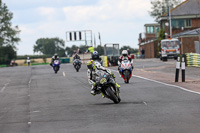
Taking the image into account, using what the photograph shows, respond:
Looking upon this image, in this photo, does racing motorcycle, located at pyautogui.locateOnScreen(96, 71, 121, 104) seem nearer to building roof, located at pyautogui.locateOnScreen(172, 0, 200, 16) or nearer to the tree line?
building roof, located at pyautogui.locateOnScreen(172, 0, 200, 16)

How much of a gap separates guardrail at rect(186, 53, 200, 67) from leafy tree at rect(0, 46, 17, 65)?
64.4 m

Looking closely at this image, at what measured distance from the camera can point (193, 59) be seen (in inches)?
1364

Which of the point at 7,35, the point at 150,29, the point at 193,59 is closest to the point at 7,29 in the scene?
the point at 7,35

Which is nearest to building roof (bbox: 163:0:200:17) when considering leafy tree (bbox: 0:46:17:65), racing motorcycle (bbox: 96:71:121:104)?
leafy tree (bbox: 0:46:17:65)

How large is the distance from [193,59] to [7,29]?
7217 cm

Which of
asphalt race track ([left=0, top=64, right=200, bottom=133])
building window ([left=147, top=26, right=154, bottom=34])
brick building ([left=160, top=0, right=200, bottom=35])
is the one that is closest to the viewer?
asphalt race track ([left=0, top=64, right=200, bottom=133])

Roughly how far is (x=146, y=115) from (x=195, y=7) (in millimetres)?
63358

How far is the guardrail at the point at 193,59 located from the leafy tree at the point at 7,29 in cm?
6885

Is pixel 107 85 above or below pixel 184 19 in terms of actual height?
below

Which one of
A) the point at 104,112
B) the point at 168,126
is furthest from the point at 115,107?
the point at 168,126

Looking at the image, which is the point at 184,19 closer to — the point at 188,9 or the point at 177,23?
the point at 177,23

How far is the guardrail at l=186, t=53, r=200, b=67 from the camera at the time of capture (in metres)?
33.4

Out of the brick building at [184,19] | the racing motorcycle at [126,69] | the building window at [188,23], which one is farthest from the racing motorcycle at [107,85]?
the building window at [188,23]

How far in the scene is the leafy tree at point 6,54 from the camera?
312 feet
